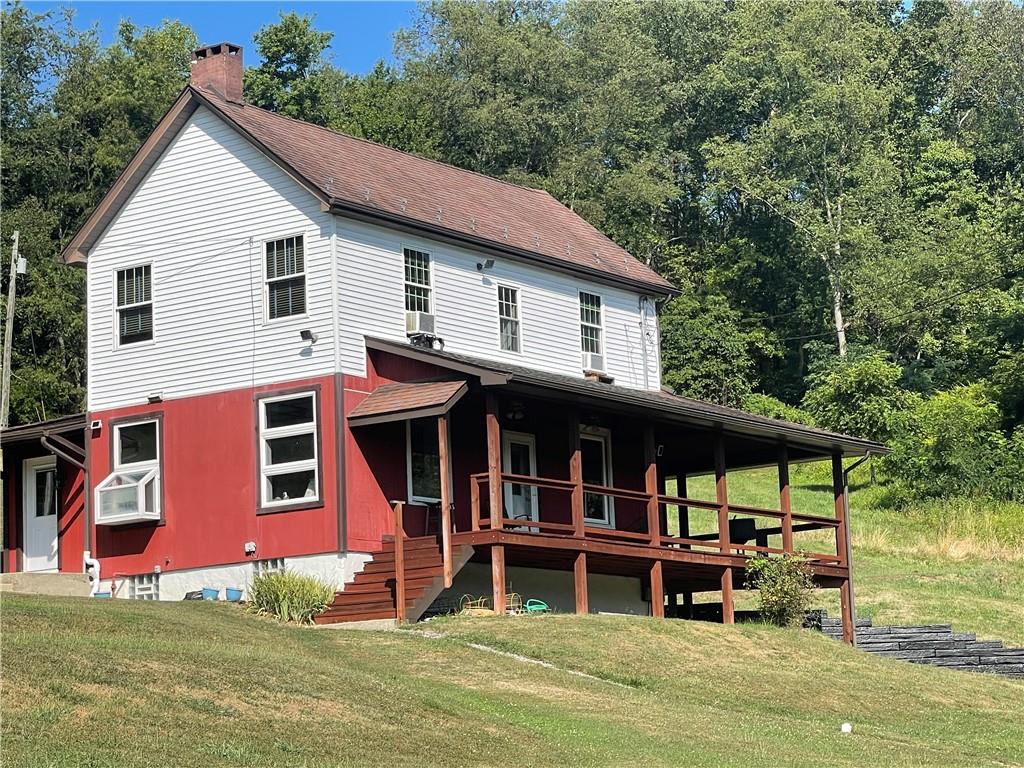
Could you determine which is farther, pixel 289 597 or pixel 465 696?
pixel 289 597

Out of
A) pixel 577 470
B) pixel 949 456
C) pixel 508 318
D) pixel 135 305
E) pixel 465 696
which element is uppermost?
pixel 135 305

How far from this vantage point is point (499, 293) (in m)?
30.2

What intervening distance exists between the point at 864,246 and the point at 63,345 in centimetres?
2938

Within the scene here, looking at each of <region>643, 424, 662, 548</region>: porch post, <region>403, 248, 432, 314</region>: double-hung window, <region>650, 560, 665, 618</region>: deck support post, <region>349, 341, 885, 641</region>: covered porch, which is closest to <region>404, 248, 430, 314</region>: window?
<region>403, 248, 432, 314</region>: double-hung window

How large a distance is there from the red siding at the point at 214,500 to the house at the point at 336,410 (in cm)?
4

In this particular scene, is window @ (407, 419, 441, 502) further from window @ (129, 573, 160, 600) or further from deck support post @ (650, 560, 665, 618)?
window @ (129, 573, 160, 600)

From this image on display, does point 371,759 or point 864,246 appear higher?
point 864,246

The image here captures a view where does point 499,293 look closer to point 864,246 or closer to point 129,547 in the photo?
point 129,547

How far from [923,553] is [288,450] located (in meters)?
20.8

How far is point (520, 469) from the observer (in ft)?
96.9

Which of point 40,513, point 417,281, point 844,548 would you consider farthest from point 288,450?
point 844,548

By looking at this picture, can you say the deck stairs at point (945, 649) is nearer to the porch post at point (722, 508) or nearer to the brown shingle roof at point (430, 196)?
the porch post at point (722, 508)

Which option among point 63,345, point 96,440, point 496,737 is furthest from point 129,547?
→ point 63,345

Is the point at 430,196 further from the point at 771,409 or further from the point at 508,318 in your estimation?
the point at 771,409
